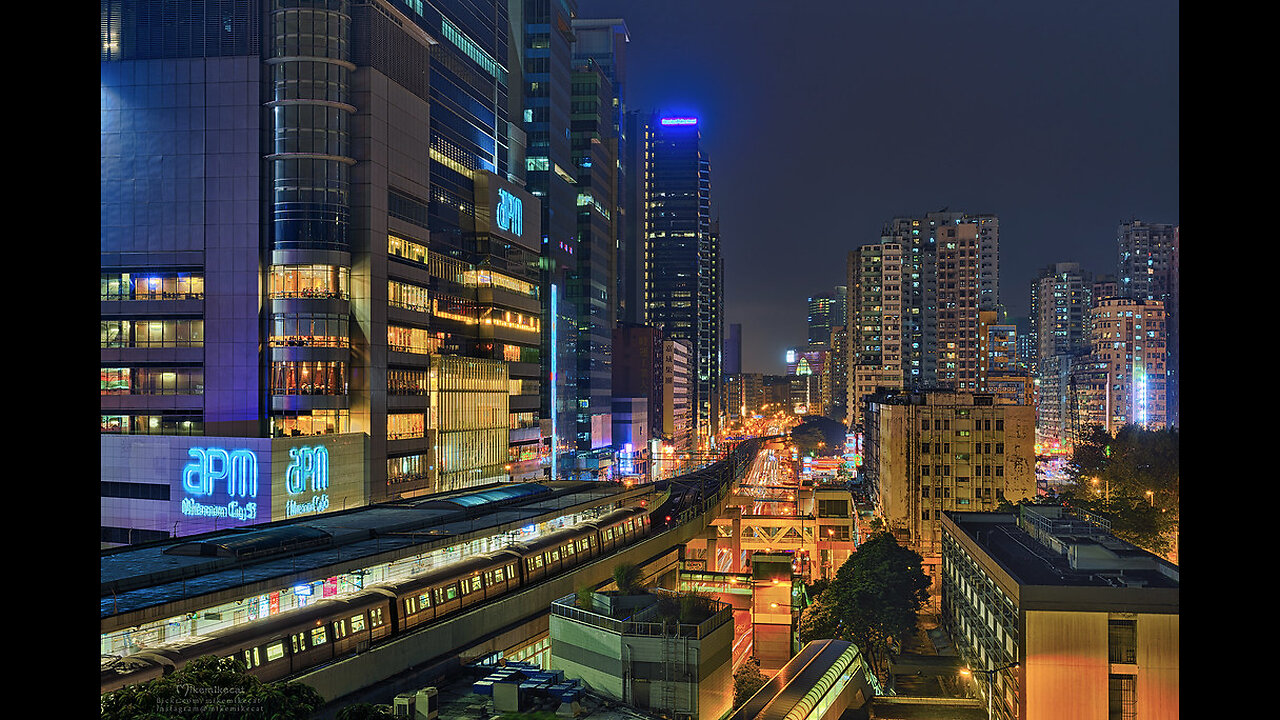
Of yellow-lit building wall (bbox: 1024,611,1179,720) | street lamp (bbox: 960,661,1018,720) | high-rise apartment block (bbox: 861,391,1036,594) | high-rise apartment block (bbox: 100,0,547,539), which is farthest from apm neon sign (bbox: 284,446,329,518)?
high-rise apartment block (bbox: 861,391,1036,594)

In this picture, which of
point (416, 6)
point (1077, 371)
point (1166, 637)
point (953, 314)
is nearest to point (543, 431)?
point (416, 6)

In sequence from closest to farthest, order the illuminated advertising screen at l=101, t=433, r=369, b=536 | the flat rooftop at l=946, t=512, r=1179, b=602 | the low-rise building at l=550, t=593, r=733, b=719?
1. the low-rise building at l=550, t=593, r=733, b=719
2. the flat rooftop at l=946, t=512, r=1179, b=602
3. the illuminated advertising screen at l=101, t=433, r=369, b=536

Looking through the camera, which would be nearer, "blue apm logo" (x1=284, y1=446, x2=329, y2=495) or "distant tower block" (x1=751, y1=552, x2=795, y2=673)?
"blue apm logo" (x1=284, y1=446, x2=329, y2=495)

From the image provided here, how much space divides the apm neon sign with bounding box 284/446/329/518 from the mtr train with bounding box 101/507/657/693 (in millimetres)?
14945

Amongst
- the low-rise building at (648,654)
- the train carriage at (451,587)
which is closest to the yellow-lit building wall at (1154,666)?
the low-rise building at (648,654)

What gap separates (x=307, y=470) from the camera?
48.6m

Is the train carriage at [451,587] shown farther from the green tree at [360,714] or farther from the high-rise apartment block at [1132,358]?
the high-rise apartment block at [1132,358]

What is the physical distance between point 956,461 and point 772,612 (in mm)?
32110

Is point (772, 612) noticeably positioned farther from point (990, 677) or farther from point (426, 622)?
point (426, 622)

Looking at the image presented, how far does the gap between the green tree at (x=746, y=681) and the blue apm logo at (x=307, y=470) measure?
2386cm

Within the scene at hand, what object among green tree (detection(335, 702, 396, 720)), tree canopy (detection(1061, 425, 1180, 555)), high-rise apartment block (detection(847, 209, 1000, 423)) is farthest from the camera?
high-rise apartment block (detection(847, 209, 1000, 423))

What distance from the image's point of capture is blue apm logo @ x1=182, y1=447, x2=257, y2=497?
46156mm

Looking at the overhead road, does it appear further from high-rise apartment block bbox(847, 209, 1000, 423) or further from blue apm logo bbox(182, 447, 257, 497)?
high-rise apartment block bbox(847, 209, 1000, 423)
